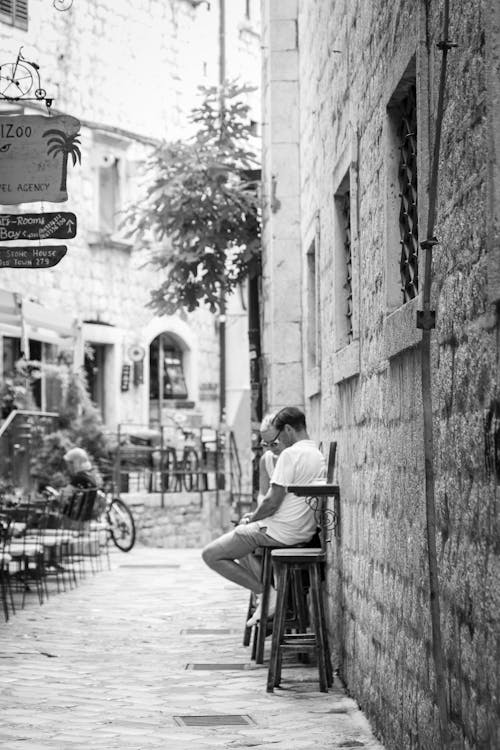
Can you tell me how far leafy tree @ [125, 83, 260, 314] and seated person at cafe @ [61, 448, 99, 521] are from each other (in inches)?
96.2

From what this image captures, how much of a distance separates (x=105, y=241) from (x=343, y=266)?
1710 centimetres

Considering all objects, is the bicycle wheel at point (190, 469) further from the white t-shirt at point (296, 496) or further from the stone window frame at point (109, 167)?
the white t-shirt at point (296, 496)

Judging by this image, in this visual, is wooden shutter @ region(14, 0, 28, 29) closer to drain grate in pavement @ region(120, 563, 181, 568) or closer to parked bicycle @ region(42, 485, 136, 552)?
drain grate in pavement @ region(120, 563, 181, 568)

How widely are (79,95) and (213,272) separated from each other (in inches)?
435

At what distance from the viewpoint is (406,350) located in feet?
17.3

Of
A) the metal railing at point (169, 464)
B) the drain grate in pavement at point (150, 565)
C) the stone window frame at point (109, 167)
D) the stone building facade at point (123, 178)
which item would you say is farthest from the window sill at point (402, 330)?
the stone window frame at point (109, 167)

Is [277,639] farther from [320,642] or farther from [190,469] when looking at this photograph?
[190,469]

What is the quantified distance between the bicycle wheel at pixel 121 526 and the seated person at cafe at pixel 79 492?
2.43ft

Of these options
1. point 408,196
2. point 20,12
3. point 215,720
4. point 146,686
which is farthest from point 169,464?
point 408,196

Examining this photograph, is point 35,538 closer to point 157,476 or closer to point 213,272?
point 213,272

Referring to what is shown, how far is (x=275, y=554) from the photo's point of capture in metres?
7.59

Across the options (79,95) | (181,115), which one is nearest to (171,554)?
(79,95)

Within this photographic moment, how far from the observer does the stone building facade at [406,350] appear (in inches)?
151

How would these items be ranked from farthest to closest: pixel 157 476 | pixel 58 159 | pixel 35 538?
pixel 157 476, pixel 35 538, pixel 58 159
